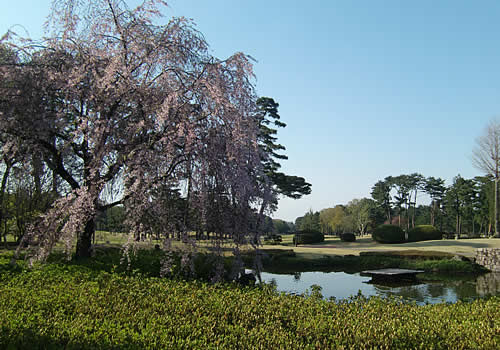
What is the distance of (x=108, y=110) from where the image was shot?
9484 millimetres

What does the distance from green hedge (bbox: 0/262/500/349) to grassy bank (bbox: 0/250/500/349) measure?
0.04 ft

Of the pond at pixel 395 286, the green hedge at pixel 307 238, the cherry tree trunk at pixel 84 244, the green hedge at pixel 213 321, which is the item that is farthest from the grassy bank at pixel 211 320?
the green hedge at pixel 307 238

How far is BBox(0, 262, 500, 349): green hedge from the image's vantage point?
159 inches

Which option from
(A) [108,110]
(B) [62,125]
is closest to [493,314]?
(A) [108,110]

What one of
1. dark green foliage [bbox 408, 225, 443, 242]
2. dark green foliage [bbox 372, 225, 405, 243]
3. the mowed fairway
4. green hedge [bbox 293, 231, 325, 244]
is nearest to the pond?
the mowed fairway

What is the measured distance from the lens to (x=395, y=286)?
12.9m

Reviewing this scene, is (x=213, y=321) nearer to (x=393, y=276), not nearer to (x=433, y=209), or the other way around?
(x=393, y=276)

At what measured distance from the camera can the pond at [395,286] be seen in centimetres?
1116

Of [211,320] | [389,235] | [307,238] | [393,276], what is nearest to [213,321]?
[211,320]

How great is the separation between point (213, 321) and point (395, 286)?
10113 mm

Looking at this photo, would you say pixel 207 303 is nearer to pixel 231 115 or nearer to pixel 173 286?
pixel 173 286

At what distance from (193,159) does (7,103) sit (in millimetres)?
5011

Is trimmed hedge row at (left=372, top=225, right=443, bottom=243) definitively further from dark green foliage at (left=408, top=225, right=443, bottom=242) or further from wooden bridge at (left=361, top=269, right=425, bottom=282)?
wooden bridge at (left=361, top=269, right=425, bottom=282)

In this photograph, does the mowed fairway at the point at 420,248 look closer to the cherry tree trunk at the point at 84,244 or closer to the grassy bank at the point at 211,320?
the cherry tree trunk at the point at 84,244
